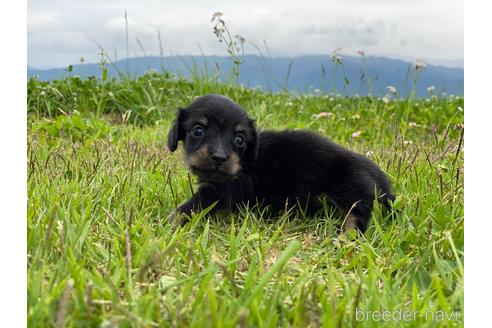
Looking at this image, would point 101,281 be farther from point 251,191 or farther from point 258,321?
point 251,191

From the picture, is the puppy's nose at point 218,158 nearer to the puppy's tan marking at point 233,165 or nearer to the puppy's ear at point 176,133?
the puppy's tan marking at point 233,165

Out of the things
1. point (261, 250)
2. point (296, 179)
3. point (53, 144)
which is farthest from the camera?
point (53, 144)

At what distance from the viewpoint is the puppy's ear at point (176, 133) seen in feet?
13.2

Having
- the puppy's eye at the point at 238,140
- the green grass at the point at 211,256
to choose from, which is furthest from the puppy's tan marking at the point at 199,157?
the green grass at the point at 211,256

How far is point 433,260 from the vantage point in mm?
2893

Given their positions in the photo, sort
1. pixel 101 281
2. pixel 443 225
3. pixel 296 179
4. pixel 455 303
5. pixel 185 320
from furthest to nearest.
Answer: pixel 296 179
pixel 443 225
pixel 455 303
pixel 101 281
pixel 185 320

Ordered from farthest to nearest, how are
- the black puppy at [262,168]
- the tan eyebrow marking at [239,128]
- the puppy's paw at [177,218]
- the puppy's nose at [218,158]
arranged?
the tan eyebrow marking at [239,128]
the black puppy at [262,168]
the puppy's nose at [218,158]
the puppy's paw at [177,218]

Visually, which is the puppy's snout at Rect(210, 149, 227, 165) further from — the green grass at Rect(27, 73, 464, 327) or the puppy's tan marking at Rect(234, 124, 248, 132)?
the green grass at Rect(27, 73, 464, 327)

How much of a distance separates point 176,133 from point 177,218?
82cm

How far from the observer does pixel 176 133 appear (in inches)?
A: 159

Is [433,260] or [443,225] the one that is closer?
[433,260]

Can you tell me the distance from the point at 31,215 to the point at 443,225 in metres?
2.26

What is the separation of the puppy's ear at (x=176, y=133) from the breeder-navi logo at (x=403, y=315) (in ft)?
7.31

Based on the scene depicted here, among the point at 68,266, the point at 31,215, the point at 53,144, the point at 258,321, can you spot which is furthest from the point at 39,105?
the point at 258,321
